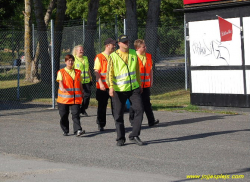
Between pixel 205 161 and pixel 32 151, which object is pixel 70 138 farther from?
pixel 205 161

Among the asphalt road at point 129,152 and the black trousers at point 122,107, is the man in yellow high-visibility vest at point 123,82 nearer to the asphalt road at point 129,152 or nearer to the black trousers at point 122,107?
the black trousers at point 122,107

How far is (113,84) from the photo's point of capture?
8336 mm

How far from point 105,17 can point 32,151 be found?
37.2 m

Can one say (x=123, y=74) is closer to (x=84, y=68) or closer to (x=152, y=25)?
(x=84, y=68)

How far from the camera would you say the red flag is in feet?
40.5

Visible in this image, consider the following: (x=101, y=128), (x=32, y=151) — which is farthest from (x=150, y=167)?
(x=101, y=128)

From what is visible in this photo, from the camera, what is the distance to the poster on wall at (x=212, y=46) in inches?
486

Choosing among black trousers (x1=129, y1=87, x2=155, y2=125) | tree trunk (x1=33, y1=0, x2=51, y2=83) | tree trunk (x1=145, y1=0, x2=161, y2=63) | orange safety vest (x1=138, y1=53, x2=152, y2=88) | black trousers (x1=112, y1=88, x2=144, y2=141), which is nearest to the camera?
black trousers (x1=112, y1=88, x2=144, y2=141)

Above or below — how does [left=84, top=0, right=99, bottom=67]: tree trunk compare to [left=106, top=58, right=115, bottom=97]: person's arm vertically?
above

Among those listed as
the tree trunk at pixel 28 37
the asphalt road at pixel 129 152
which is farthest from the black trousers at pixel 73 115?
the tree trunk at pixel 28 37

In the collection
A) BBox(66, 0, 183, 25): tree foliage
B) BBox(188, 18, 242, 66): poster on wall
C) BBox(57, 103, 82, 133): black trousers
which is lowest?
BBox(57, 103, 82, 133): black trousers

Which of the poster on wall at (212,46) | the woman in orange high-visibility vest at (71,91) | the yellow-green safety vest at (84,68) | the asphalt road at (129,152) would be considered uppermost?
the poster on wall at (212,46)

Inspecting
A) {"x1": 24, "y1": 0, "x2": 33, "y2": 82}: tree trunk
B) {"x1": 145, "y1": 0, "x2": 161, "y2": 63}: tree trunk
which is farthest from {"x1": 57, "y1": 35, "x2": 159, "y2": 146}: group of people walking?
{"x1": 24, "y1": 0, "x2": 33, "y2": 82}: tree trunk

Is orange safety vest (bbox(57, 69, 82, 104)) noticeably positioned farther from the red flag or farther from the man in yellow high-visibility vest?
the red flag
